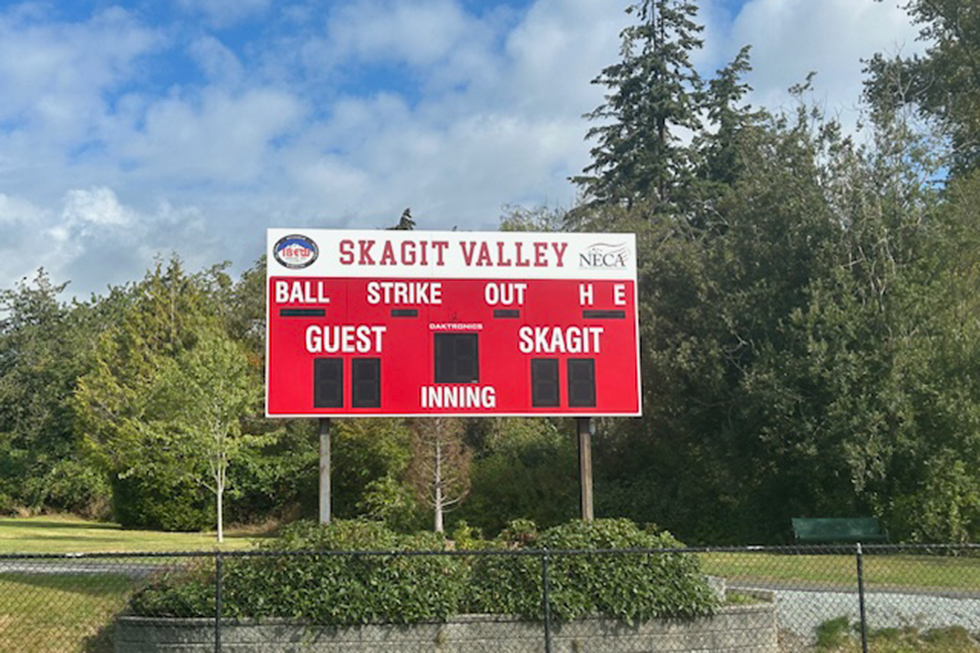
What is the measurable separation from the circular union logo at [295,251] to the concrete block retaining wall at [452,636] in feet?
21.9

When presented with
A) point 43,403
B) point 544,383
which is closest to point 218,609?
point 544,383

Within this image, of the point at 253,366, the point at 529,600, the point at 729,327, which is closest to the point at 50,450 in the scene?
the point at 253,366

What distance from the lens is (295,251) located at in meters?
16.4

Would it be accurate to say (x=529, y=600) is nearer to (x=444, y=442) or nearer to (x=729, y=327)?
(x=729, y=327)

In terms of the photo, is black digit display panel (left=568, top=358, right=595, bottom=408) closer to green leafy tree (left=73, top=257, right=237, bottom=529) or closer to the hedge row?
the hedge row

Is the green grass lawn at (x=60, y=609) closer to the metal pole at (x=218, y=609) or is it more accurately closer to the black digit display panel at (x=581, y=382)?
the metal pole at (x=218, y=609)

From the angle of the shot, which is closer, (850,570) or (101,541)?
(850,570)

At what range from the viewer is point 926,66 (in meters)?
41.3

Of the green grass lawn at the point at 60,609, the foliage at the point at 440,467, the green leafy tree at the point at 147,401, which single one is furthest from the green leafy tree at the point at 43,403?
the green grass lawn at the point at 60,609

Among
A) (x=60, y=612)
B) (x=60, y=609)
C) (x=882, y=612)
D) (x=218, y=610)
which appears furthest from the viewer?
(x=60, y=609)

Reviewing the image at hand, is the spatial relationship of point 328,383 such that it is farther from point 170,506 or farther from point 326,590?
point 170,506

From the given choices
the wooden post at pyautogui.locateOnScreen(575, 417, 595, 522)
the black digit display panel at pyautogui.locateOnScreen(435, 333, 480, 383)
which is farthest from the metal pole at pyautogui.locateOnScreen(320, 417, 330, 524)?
the wooden post at pyautogui.locateOnScreen(575, 417, 595, 522)

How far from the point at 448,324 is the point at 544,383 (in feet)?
5.91

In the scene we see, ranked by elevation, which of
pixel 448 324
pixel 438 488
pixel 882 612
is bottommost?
pixel 882 612
